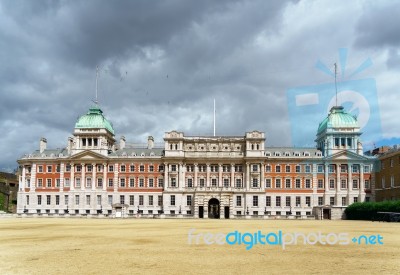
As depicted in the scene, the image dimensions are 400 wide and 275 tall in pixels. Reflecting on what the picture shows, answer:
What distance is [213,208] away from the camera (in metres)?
96.4

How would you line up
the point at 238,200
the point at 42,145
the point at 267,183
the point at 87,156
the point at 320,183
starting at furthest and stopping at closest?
the point at 42,145
the point at 87,156
the point at 267,183
the point at 320,183
the point at 238,200

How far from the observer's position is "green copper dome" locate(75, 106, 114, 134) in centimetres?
9888

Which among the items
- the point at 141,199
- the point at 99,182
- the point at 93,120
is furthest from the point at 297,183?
the point at 93,120

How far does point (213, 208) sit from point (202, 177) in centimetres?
730

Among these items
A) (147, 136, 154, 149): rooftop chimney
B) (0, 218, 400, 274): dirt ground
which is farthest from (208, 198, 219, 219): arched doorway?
(0, 218, 400, 274): dirt ground

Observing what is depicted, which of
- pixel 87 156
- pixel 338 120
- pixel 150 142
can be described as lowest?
pixel 87 156

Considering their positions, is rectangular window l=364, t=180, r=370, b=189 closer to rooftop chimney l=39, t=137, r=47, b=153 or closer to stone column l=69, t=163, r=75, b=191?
stone column l=69, t=163, r=75, b=191

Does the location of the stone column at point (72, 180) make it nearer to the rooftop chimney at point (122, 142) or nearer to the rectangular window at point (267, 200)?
the rooftop chimney at point (122, 142)

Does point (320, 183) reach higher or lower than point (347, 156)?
lower

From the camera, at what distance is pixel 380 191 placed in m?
88.6

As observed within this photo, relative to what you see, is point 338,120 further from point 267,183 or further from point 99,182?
point 99,182

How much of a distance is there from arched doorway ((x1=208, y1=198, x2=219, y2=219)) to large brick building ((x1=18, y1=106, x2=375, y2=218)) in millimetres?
221

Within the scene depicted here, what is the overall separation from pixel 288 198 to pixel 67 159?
47.5 meters

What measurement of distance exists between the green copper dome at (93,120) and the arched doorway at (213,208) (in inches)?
1120
